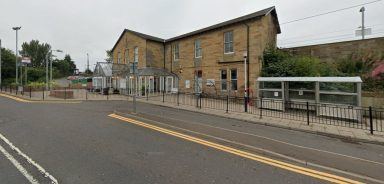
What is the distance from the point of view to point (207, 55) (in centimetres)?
2453

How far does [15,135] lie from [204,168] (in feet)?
22.4

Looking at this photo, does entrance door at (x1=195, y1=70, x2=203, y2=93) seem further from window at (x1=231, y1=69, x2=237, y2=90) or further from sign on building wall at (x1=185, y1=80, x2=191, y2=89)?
window at (x1=231, y1=69, x2=237, y2=90)

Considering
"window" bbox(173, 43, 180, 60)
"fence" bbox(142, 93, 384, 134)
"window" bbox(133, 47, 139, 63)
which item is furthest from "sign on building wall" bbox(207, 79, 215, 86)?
"window" bbox(133, 47, 139, 63)

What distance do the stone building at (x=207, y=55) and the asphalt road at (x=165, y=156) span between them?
22.6 ft

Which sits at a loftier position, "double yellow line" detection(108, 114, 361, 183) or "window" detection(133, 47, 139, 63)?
"window" detection(133, 47, 139, 63)

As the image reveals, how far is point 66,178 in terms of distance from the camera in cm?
457

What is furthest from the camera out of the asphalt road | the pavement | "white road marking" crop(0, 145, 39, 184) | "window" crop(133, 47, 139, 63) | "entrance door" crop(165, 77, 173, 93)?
"window" crop(133, 47, 139, 63)

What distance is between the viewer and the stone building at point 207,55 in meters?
20.4

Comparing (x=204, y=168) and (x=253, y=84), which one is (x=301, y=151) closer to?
(x=204, y=168)

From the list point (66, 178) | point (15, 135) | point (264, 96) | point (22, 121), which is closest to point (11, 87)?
point (22, 121)

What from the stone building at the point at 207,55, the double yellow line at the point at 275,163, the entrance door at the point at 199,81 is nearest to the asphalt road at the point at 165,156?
the double yellow line at the point at 275,163

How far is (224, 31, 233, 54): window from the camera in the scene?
2242 cm

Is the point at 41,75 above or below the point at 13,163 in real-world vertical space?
above

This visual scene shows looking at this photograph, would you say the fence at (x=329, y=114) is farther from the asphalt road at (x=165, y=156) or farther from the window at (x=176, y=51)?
the window at (x=176, y=51)
